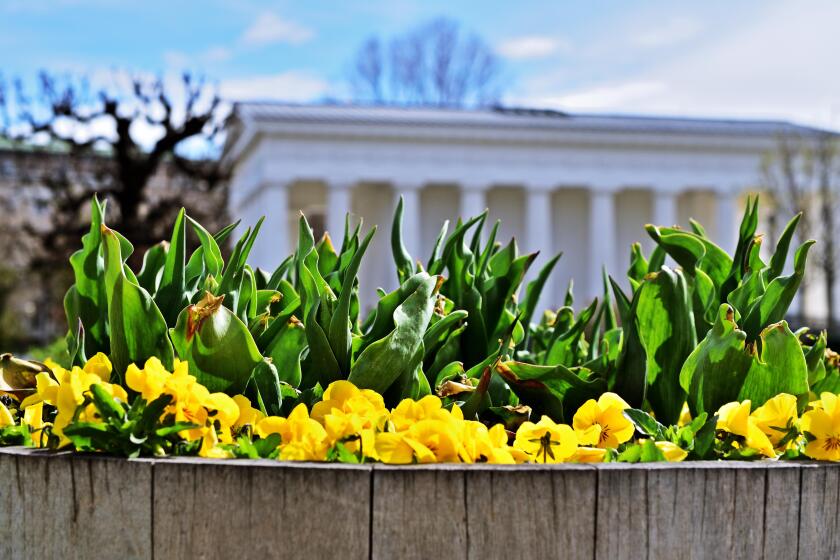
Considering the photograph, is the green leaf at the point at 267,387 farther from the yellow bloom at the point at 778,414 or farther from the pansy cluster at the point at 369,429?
the yellow bloom at the point at 778,414

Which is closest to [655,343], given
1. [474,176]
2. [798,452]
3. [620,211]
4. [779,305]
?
[779,305]

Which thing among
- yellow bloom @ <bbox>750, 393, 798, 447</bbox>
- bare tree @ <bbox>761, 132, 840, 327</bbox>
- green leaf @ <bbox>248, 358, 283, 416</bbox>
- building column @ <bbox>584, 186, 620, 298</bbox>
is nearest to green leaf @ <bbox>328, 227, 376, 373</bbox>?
green leaf @ <bbox>248, 358, 283, 416</bbox>

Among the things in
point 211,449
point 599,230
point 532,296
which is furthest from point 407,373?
point 599,230

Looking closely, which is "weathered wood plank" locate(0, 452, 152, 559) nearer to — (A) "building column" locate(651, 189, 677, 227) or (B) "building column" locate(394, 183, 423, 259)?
(B) "building column" locate(394, 183, 423, 259)

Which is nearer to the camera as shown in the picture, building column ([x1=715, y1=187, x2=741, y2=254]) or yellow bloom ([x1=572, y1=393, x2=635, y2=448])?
yellow bloom ([x1=572, y1=393, x2=635, y2=448])

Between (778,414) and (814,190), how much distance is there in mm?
37299

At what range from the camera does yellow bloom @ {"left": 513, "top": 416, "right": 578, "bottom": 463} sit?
1579 millimetres

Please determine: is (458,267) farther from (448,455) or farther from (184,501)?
(184,501)

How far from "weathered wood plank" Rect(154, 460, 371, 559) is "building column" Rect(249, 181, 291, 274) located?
35312 millimetres

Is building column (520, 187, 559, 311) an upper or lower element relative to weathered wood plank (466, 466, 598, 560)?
upper

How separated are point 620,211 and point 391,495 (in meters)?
43.0

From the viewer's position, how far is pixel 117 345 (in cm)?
173

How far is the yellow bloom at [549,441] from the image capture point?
62.2 inches

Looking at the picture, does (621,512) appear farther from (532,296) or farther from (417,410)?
(532,296)
